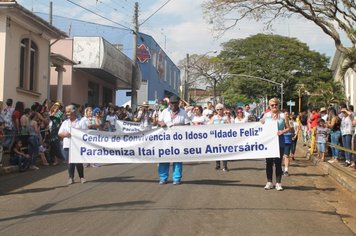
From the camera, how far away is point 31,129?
14.3 m

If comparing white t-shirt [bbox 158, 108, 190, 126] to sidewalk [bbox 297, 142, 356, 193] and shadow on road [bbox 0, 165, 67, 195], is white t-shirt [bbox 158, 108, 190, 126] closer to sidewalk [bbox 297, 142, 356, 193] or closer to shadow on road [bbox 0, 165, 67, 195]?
shadow on road [bbox 0, 165, 67, 195]

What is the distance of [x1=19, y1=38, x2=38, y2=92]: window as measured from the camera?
20172 mm

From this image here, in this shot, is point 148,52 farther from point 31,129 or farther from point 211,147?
point 211,147

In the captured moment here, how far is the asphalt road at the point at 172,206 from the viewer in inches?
281

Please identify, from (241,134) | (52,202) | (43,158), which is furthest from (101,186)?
(43,158)

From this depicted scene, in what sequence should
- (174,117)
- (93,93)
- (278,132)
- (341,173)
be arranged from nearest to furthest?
(278,132) → (174,117) → (341,173) → (93,93)

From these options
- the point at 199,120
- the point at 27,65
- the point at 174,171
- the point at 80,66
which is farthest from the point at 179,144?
the point at 80,66

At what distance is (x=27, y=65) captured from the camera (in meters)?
20.4

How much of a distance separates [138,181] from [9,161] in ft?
15.0

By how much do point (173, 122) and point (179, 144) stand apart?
593mm

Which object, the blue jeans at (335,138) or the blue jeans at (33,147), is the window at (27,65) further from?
the blue jeans at (335,138)

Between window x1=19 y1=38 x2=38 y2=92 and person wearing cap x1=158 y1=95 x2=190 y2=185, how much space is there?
34.7 feet

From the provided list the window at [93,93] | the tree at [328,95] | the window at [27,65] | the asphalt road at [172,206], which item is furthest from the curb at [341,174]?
the tree at [328,95]

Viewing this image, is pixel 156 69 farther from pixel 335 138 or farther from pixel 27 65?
pixel 335 138
